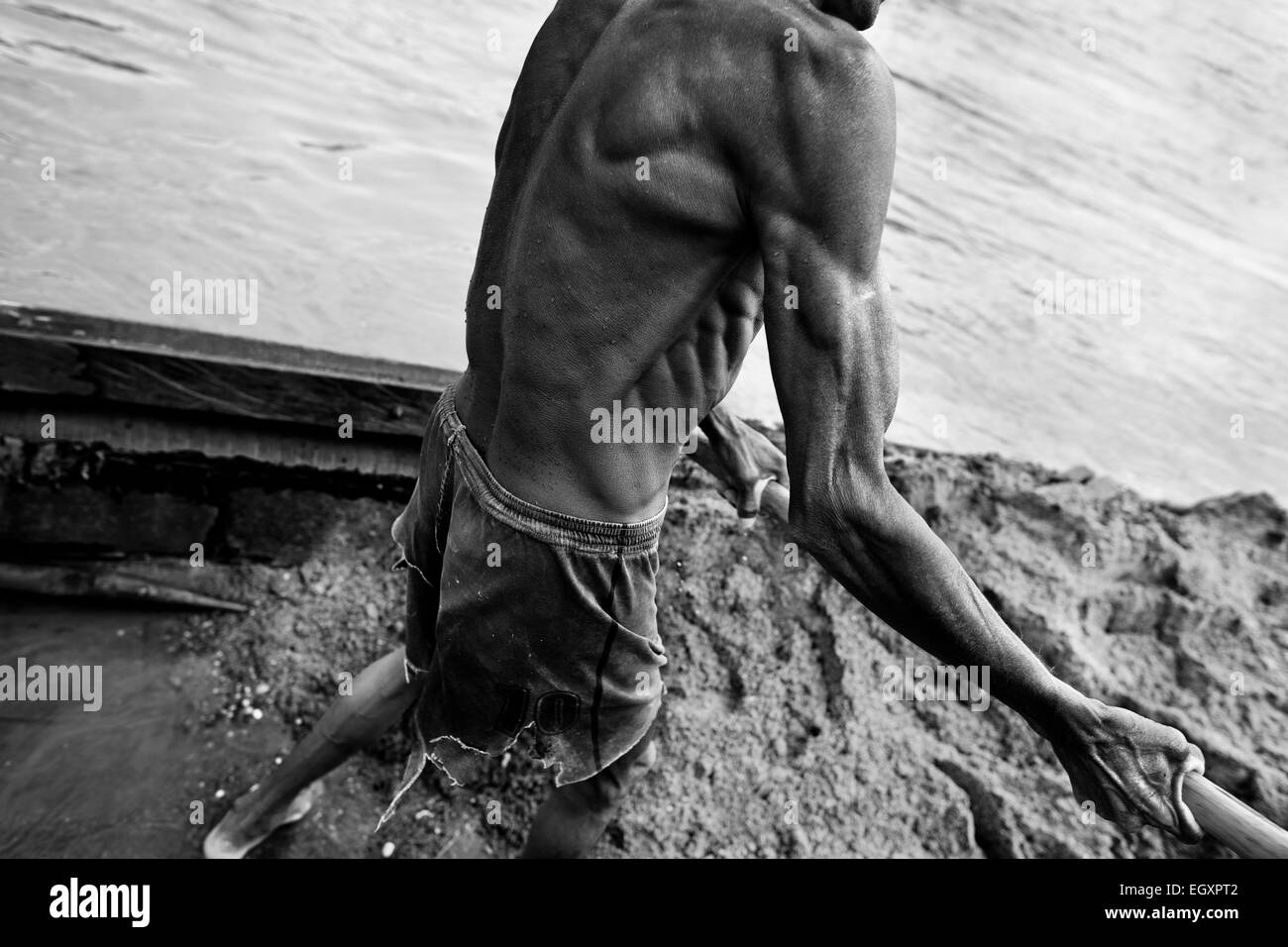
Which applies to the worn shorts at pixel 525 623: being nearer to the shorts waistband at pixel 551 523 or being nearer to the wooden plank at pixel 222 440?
the shorts waistband at pixel 551 523

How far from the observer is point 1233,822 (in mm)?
1419

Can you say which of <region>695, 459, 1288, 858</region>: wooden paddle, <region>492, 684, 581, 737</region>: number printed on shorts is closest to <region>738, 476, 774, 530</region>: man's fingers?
<region>492, 684, 581, 737</region>: number printed on shorts

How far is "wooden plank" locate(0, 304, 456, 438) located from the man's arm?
5.61ft

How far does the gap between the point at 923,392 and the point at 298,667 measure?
2.74 metres

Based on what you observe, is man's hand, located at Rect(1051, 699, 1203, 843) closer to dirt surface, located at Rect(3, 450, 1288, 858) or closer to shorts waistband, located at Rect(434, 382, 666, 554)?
shorts waistband, located at Rect(434, 382, 666, 554)

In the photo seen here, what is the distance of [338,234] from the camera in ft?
12.4

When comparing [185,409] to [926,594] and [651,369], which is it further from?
[926,594]

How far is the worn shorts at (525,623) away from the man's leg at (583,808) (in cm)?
19

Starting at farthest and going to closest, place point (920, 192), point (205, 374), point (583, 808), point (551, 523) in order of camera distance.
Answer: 1. point (920, 192)
2. point (205, 374)
3. point (583, 808)
4. point (551, 523)

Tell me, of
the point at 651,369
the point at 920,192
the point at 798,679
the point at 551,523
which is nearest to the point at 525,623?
the point at 551,523

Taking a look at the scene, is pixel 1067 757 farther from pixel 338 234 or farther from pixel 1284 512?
pixel 338 234

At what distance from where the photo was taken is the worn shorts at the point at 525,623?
5.47 feet

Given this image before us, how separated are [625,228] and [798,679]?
5.77 feet
